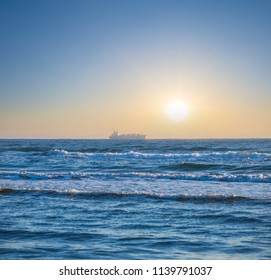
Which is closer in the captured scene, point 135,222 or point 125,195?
point 135,222

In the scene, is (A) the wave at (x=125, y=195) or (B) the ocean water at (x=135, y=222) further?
(A) the wave at (x=125, y=195)

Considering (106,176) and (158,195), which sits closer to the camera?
(158,195)

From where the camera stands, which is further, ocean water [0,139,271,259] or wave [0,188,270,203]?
wave [0,188,270,203]

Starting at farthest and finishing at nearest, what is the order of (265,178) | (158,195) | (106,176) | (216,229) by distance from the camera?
(106,176)
(265,178)
(158,195)
(216,229)

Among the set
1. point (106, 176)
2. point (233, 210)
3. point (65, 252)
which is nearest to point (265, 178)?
point (106, 176)
